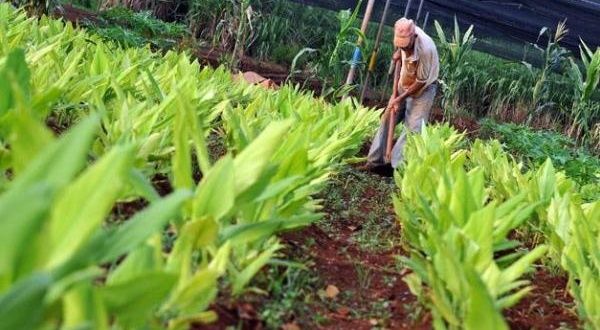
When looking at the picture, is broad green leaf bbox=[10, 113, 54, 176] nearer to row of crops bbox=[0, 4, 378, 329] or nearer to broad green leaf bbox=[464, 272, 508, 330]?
row of crops bbox=[0, 4, 378, 329]

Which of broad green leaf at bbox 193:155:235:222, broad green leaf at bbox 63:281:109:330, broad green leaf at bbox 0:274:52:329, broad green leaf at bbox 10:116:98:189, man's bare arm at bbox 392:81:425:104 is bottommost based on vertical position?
man's bare arm at bbox 392:81:425:104

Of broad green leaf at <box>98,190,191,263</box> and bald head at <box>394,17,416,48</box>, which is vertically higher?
broad green leaf at <box>98,190,191,263</box>

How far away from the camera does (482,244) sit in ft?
5.70

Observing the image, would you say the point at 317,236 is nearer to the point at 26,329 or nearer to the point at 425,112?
the point at 26,329

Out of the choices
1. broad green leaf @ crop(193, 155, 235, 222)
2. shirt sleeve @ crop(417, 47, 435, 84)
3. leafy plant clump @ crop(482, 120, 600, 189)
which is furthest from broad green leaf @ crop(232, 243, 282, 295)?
leafy plant clump @ crop(482, 120, 600, 189)

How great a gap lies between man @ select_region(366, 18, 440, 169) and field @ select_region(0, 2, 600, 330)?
3.93ft

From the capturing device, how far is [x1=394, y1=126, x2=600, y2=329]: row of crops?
1.53 m

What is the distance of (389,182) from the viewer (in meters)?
4.48

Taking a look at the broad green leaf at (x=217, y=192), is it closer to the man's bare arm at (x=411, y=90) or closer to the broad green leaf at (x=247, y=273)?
the broad green leaf at (x=247, y=273)

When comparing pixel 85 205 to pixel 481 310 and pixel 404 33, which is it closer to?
pixel 481 310

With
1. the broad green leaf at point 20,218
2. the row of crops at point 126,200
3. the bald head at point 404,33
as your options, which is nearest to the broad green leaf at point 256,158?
the row of crops at point 126,200

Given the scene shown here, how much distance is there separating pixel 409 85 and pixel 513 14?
663cm

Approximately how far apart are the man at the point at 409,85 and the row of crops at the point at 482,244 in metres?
2.11

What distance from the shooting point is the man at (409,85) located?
5059mm
